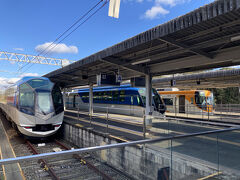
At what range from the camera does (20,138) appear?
1234 centimetres

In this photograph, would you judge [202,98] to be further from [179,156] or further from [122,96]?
[179,156]

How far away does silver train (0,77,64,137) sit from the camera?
10.0 meters

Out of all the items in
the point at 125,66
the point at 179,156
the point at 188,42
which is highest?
the point at 188,42

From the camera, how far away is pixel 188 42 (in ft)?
25.9

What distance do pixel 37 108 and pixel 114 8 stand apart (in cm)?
712

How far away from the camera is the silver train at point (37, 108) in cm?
1004

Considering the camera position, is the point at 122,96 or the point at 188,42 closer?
the point at 188,42

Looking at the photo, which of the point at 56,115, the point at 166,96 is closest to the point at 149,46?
the point at 56,115

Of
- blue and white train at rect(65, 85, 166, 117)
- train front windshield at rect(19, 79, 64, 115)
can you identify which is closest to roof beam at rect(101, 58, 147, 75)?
blue and white train at rect(65, 85, 166, 117)

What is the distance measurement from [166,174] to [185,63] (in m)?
7.98

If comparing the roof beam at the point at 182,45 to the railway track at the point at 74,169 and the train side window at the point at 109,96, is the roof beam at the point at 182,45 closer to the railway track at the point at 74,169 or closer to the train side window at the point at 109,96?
the railway track at the point at 74,169

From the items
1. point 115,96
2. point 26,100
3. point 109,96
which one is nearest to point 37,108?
point 26,100

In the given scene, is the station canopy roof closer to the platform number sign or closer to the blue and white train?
the platform number sign

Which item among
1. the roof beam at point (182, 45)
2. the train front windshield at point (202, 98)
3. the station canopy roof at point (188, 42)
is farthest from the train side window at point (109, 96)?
the roof beam at point (182, 45)
